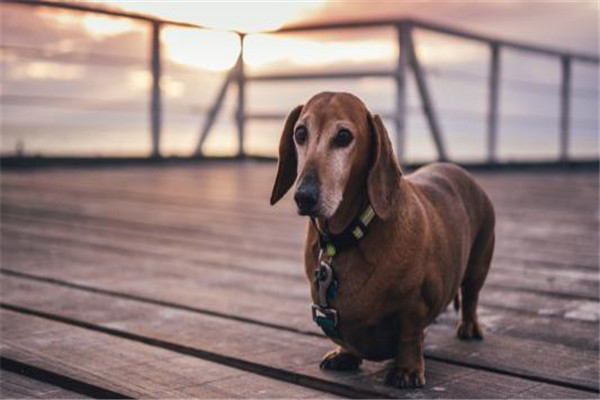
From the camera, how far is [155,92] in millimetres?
8297

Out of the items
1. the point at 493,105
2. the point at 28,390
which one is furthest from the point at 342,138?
the point at 493,105

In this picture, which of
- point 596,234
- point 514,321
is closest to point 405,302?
point 514,321

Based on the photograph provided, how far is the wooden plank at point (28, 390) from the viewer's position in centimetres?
182

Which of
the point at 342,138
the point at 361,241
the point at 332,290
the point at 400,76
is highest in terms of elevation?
the point at 400,76

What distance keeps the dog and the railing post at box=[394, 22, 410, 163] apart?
5107 mm

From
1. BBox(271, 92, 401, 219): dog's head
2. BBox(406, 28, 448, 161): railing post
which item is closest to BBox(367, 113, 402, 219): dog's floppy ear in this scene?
BBox(271, 92, 401, 219): dog's head

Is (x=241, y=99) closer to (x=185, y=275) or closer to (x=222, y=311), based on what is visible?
(x=185, y=275)

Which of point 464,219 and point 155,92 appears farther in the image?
point 155,92

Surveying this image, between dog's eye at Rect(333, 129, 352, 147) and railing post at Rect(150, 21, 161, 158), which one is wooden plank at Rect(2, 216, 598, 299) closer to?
dog's eye at Rect(333, 129, 352, 147)

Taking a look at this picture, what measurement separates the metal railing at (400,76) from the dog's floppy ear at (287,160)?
510cm

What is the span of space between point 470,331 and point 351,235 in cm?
58

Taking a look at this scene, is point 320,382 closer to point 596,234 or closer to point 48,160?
point 596,234

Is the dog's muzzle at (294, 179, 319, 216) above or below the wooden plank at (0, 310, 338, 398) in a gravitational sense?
above

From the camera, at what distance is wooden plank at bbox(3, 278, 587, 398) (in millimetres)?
1946
